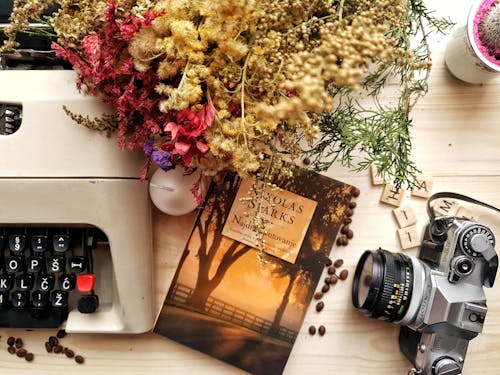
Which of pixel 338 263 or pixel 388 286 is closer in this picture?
pixel 388 286

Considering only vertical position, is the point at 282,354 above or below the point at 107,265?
below

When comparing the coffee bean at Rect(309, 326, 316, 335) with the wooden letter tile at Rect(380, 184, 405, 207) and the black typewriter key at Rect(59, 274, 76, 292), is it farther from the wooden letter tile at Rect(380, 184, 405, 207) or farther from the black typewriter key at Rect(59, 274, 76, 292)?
the black typewriter key at Rect(59, 274, 76, 292)

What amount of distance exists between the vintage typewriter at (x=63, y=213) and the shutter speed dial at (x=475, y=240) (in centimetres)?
54

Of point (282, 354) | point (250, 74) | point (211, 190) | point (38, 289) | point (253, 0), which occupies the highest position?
point (253, 0)

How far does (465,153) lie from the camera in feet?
3.33

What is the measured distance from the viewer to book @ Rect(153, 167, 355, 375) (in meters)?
1.00

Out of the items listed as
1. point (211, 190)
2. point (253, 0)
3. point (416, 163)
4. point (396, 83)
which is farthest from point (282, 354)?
point (253, 0)

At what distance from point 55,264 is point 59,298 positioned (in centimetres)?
7

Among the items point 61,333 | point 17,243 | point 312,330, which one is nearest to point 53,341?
point 61,333

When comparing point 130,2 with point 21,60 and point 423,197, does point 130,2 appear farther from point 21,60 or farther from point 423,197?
point 423,197

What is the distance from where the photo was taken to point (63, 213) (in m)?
0.84

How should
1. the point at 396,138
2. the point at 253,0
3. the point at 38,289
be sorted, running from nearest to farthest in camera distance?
the point at 253,0 → the point at 396,138 → the point at 38,289

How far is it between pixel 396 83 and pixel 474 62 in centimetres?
14

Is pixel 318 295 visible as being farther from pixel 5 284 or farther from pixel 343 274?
pixel 5 284
